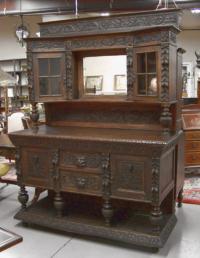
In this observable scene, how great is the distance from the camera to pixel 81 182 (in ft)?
10.4

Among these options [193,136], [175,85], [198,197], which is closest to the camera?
[175,85]

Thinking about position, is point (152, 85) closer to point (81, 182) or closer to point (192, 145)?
point (81, 182)

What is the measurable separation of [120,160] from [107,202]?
1.36 feet

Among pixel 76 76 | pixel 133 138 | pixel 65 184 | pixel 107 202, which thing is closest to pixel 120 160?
pixel 133 138

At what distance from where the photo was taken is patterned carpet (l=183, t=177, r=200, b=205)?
13.6 ft

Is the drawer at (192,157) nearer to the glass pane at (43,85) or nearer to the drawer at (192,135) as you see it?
the drawer at (192,135)

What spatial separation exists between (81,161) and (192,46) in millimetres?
7891

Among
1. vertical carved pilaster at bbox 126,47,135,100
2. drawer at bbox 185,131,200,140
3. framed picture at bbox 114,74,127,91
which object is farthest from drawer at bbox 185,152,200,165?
vertical carved pilaster at bbox 126,47,135,100

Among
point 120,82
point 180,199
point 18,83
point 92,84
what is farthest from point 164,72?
point 18,83

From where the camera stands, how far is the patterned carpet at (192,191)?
414 cm

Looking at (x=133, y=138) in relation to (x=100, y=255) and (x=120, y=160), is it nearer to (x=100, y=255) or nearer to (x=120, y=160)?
(x=120, y=160)

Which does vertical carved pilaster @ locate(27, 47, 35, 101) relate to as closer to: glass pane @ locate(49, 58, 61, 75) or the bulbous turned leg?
glass pane @ locate(49, 58, 61, 75)

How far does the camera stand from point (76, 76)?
3617 millimetres

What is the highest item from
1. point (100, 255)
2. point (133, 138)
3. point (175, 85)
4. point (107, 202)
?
point (175, 85)
